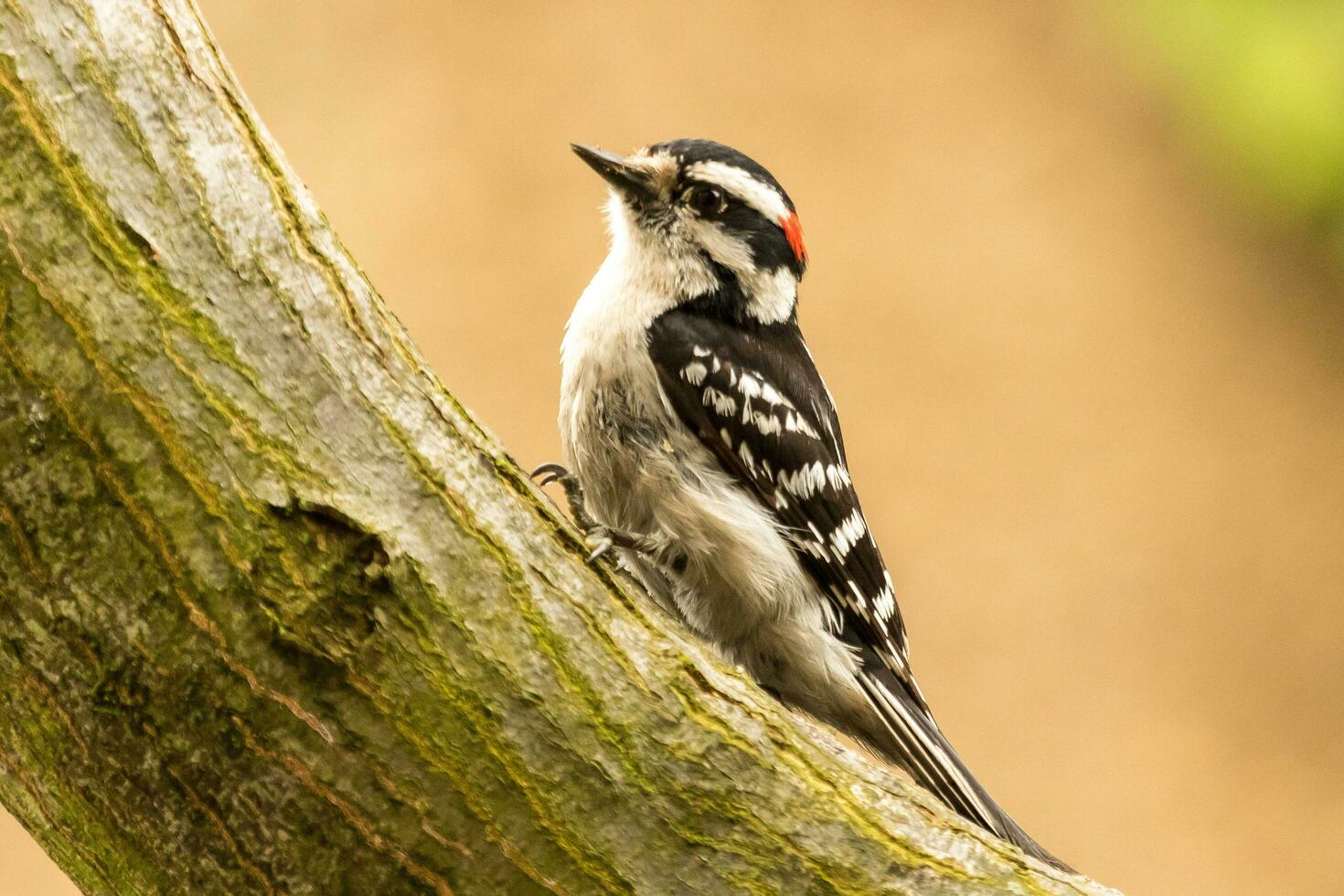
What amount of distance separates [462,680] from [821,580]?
1.18 metres

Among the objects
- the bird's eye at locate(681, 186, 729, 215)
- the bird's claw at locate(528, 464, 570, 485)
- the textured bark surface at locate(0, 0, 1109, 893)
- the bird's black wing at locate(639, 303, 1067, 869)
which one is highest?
the bird's eye at locate(681, 186, 729, 215)

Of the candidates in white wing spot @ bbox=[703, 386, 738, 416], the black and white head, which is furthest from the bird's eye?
white wing spot @ bbox=[703, 386, 738, 416]

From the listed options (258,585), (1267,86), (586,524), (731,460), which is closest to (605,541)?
(586,524)

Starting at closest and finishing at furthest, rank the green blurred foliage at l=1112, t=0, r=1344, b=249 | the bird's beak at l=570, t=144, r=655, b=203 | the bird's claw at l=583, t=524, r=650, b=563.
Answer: the bird's claw at l=583, t=524, r=650, b=563 → the bird's beak at l=570, t=144, r=655, b=203 → the green blurred foliage at l=1112, t=0, r=1344, b=249

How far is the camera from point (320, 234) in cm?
159

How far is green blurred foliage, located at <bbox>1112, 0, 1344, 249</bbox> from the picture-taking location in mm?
5770

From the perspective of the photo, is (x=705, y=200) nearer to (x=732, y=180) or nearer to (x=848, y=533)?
(x=732, y=180)

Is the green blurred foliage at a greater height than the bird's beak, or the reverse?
the green blurred foliage

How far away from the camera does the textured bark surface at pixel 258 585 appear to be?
4.62 ft

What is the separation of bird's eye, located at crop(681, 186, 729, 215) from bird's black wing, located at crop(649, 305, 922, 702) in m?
0.22

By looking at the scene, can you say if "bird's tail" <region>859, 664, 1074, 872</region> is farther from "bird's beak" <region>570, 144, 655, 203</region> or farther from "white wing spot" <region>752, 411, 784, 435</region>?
Answer: "bird's beak" <region>570, 144, 655, 203</region>

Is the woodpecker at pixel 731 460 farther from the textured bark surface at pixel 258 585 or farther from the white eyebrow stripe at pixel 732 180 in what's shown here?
the textured bark surface at pixel 258 585

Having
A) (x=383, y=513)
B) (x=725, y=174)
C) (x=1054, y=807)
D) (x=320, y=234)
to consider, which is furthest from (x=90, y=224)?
(x=1054, y=807)

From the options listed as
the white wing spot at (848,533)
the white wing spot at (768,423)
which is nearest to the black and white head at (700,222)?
the white wing spot at (768,423)
